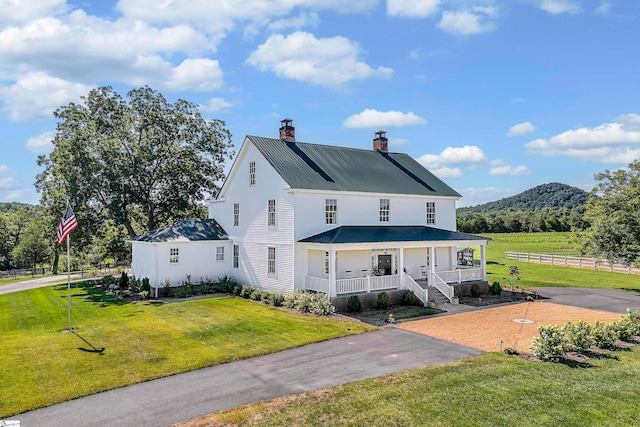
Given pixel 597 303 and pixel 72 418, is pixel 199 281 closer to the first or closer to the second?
pixel 72 418

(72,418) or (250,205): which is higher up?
(250,205)

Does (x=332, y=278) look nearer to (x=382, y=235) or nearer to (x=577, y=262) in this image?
(x=382, y=235)

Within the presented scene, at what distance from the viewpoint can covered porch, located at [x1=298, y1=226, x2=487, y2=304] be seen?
2034cm

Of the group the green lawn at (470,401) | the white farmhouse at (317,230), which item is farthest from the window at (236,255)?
the green lawn at (470,401)

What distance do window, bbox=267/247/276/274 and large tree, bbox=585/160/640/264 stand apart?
73.6 ft

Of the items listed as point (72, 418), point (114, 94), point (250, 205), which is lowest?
point (72, 418)

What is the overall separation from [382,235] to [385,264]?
8.01 ft

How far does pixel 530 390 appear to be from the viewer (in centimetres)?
991

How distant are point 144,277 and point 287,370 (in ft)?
56.6

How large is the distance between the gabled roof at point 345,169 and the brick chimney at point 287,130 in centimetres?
48

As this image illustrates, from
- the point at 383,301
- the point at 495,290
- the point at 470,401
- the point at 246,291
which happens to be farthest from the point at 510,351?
the point at 246,291

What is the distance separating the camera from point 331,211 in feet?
75.2

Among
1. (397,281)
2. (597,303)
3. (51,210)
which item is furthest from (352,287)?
(51,210)

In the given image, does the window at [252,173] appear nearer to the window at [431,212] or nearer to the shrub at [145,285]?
the shrub at [145,285]
